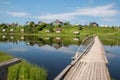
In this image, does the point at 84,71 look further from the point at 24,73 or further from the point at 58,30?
the point at 58,30

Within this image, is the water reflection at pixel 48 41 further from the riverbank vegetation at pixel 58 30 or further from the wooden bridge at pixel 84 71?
the riverbank vegetation at pixel 58 30

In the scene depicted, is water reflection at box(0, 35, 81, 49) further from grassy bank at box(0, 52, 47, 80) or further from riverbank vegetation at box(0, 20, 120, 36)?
riverbank vegetation at box(0, 20, 120, 36)

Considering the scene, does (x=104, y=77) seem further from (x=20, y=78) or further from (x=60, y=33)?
(x=60, y=33)

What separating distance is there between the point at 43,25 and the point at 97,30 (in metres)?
40.4

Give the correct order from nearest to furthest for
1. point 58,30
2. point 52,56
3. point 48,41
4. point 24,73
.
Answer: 1. point 24,73
2. point 52,56
3. point 48,41
4. point 58,30

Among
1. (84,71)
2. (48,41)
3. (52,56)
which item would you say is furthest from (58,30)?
(84,71)

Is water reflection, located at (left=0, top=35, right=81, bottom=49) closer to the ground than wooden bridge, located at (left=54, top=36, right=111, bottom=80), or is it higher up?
closer to the ground

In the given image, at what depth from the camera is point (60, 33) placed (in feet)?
552

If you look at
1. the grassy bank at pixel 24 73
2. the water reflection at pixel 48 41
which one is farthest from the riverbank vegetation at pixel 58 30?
the grassy bank at pixel 24 73

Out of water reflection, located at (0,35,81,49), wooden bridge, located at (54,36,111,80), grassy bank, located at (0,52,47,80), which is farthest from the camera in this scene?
water reflection, located at (0,35,81,49)

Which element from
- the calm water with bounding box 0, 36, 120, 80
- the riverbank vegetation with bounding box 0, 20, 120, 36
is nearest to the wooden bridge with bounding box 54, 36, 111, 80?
the calm water with bounding box 0, 36, 120, 80

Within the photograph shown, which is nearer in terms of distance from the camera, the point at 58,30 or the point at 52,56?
the point at 52,56

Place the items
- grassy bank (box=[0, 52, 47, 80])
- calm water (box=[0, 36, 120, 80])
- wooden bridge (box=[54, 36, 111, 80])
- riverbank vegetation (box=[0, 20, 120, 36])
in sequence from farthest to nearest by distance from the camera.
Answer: riverbank vegetation (box=[0, 20, 120, 36])
calm water (box=[0, 36, 120, 80])
grassy bank (box=[0, 52, 47, 80])
wooden bridge (box=[54, 36, 111, 80])

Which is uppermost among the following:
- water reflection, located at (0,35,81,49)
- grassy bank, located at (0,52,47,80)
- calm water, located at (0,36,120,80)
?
grassy bank, located at (0,52,47,80)
